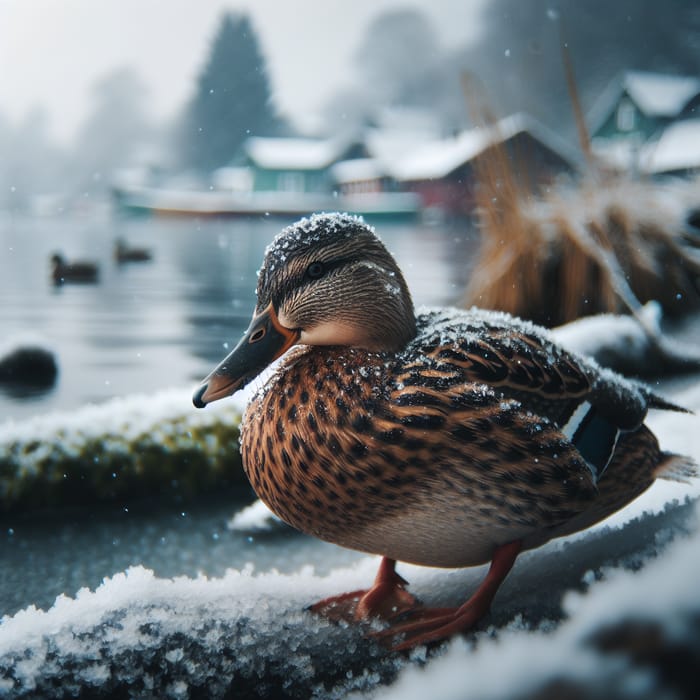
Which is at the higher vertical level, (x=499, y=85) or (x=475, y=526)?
(x=499, y=85)

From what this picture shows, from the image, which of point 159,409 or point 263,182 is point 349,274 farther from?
point 263,182

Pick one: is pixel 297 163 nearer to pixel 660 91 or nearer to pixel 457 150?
pixel 457 150

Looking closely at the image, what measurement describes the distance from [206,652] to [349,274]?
1.30ft

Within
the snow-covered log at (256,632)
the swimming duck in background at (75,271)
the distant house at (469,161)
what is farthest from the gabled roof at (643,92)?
the swimming duck in background at (75,271)

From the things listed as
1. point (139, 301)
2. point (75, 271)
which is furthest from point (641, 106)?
point (75, 271)

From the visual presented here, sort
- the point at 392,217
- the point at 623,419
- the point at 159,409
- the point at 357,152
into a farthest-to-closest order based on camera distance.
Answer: the point at 357,152 < the point at 392,217 < the point at 159,409 < the point at 623,419

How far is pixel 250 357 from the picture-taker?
63 cm

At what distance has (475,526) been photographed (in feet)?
2.04

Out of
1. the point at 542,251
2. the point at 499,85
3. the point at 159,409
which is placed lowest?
the point at 159,409

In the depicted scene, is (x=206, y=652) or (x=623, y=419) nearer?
(x=206, y=652)

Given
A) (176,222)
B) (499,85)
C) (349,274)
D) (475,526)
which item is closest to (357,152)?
(499,85)

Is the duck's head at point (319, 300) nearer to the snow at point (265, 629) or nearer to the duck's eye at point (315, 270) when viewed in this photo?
the duck's eye at point (315, 270)

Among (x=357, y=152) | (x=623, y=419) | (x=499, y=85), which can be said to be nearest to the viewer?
(x=623, y=419)

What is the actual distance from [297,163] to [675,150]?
1014 millimetres
